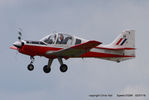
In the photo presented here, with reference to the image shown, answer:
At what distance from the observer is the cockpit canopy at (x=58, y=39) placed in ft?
97.8

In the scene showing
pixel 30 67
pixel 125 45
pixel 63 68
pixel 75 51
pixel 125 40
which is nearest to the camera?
pixel 75 51

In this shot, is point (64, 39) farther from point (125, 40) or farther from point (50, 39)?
point (125, 40)

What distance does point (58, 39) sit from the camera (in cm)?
2981

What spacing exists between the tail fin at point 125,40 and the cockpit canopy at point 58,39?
4.25 m

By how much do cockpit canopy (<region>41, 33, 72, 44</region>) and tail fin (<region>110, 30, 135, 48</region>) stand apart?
4.25 meters

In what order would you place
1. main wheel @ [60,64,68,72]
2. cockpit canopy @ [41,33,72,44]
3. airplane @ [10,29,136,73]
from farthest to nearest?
main wheel @ [60,64,68,72] < cockpit canopy @ [41,33,72,44] < airplane @ [10,29,136,73]

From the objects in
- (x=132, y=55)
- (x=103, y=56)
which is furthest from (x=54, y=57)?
(x=132, y=55)

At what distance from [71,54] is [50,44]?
1.64 metres

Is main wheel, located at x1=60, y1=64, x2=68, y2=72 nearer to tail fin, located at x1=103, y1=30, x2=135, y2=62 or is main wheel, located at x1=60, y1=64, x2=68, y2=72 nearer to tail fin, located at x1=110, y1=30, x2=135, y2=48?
tail fin, located at x1=103, y1=30, x2=135, y2=62

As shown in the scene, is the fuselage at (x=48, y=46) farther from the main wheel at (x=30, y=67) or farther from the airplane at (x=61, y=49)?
the main wheel at (x=30, y=67)

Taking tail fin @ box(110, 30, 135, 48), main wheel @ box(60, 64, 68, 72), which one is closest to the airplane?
main wheel @ box(60, 64, 68, 72)

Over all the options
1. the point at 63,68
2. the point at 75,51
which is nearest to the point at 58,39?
the point at 75,51

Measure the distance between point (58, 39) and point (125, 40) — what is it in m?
5.98

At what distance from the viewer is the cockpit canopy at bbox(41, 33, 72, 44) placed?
29.8m
